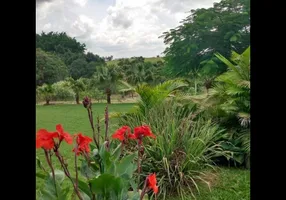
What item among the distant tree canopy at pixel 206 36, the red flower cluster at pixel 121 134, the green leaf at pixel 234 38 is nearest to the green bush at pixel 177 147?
the distant tree canopy at pixel 206 36

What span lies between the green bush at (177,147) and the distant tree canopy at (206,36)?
39 cm

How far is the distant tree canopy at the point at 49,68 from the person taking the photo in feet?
3.75

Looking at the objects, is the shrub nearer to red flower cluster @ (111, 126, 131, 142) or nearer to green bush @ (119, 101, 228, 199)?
red flower cluster @ (111, 126, 131, 142)

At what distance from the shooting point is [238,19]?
6.57ft

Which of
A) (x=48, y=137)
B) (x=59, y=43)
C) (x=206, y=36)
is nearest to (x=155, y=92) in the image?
(x=206, y=36)

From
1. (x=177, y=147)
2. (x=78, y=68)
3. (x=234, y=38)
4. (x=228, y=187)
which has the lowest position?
(x=228, y=187)

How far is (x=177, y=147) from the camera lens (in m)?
2.10

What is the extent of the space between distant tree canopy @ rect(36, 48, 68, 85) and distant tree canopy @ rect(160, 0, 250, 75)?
619 mm

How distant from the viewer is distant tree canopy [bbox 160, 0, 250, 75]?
1823 mm

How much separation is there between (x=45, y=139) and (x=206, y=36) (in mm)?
1568

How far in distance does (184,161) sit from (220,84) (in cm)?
69

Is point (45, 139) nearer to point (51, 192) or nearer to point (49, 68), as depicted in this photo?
point (51, 192)
